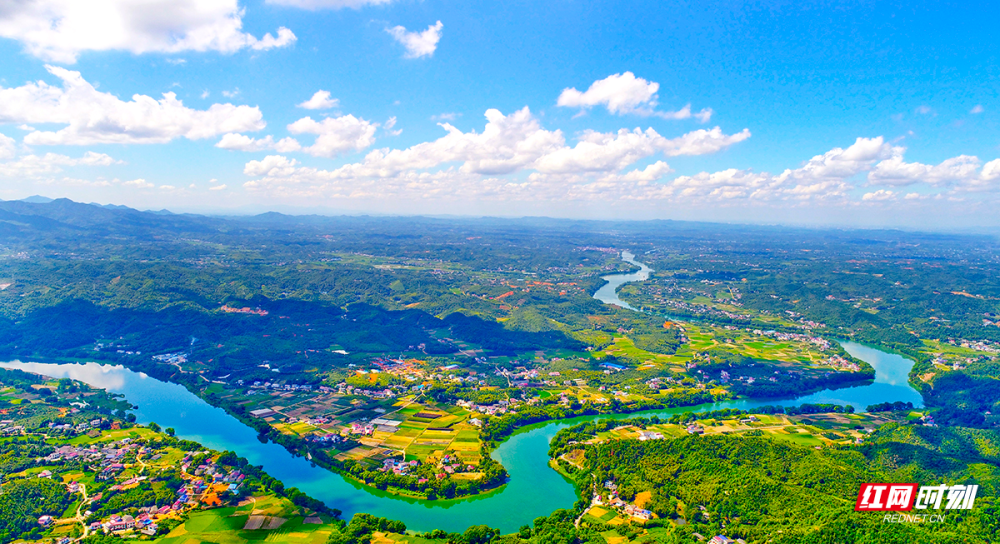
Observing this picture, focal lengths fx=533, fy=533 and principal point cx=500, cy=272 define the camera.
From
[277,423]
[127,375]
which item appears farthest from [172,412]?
[127,375]

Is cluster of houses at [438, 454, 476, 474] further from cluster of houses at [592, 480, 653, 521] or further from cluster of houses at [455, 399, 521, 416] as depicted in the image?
cluster of houses at [455, 399, 521, 416]

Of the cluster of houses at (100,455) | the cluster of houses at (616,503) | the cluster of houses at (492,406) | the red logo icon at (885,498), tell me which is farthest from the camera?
the cluster of houses at (492,406)

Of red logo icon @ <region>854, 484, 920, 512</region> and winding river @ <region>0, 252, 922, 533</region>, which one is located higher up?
red logo icon @ <region>854, 484, 920, 512</region>

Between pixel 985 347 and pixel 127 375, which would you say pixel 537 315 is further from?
pixel 985 347

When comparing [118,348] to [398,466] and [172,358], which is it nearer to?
[172,358]

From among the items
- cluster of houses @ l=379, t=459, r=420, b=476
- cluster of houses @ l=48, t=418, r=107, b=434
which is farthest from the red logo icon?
cluster of houses @ l=48, t=418, r=107, b=434

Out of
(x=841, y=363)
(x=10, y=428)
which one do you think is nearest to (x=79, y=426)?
(x=10, y=428)

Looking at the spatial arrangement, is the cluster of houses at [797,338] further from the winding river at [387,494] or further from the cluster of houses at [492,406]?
the cluster of houses at [492,406]

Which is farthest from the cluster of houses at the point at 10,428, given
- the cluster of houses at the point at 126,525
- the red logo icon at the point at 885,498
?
the red logo icon at the point at 885,498
